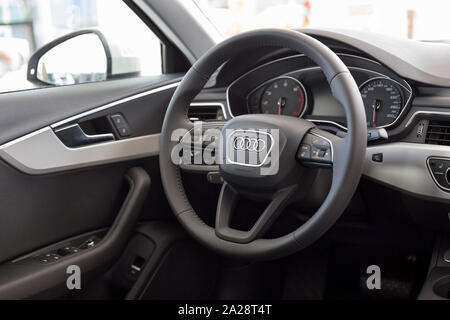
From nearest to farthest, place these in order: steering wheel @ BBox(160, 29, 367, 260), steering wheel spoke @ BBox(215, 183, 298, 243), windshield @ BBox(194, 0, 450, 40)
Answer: steering wheel @ BBox(160, 29, 367, 260) → steering wheel spoke @ BBox(215, 183, 298, 243) → windshield @ BBox(194, 0, 450, 40)

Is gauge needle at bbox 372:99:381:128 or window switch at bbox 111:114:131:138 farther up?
gauge needle at bbox 372:99:381:128

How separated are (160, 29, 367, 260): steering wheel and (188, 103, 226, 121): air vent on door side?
19 centimetres

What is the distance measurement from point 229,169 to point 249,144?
8cm

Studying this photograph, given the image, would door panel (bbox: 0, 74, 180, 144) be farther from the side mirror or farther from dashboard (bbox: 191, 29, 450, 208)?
dashboard (bbox: 191, 29, 450, 208)

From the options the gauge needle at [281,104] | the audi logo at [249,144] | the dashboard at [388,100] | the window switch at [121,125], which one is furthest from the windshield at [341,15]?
the window switch at [121,125]

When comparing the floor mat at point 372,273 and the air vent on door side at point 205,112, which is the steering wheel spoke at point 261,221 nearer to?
the air vent on door side at point 205,112

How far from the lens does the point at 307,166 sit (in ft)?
3.74

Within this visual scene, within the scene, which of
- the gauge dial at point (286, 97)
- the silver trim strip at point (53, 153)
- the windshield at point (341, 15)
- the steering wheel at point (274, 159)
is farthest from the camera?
the windshield at point (341, 15)

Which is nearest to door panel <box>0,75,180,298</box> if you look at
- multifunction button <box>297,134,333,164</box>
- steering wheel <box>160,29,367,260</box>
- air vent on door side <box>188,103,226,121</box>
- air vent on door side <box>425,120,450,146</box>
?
air vent on door side <box>188,103,226,121</box>

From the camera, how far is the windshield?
61.3 inches

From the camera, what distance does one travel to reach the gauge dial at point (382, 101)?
1.26 metres

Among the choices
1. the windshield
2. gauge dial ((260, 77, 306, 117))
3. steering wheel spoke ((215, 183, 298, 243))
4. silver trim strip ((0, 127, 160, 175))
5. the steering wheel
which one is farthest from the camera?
the windshield
